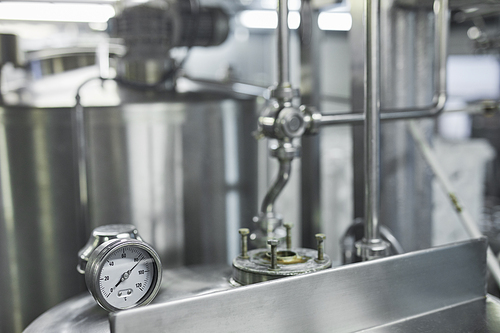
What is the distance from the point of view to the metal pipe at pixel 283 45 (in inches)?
35.8

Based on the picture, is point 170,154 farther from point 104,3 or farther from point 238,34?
point 238,34

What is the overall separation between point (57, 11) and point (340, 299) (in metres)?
2.18

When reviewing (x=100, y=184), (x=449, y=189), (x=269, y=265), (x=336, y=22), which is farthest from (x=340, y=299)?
(x=336, y=22)

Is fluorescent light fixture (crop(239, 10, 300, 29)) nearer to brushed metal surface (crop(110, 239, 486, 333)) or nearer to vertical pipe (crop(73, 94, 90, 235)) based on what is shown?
vertical pipe (crop(73, 94, 90, 235))

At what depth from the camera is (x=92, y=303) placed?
874 mm

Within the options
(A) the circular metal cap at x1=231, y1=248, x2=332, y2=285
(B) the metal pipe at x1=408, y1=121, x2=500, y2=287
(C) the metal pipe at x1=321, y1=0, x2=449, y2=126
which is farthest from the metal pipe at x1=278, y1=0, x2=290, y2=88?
(B) the metal pipe at x1=408, y1=121, x2=500, y2=287

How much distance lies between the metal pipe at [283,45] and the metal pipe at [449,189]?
0.51m

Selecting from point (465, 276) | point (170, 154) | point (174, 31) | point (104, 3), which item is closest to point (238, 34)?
point (104, 3)

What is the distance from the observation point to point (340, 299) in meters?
0.77

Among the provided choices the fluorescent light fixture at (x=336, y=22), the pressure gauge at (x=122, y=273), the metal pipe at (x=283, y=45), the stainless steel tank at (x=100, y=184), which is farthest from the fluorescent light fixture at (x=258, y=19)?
the pressure gauge at (x=122, y=273)

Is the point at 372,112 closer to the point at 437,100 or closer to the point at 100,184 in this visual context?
the point at 437,100

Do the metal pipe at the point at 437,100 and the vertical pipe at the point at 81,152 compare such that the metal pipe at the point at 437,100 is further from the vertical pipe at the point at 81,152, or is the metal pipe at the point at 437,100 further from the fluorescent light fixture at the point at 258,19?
the fluorescent light fixture at the point at 258,19

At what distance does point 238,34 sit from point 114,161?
2.09 metres

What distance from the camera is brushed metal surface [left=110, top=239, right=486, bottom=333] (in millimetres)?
655
